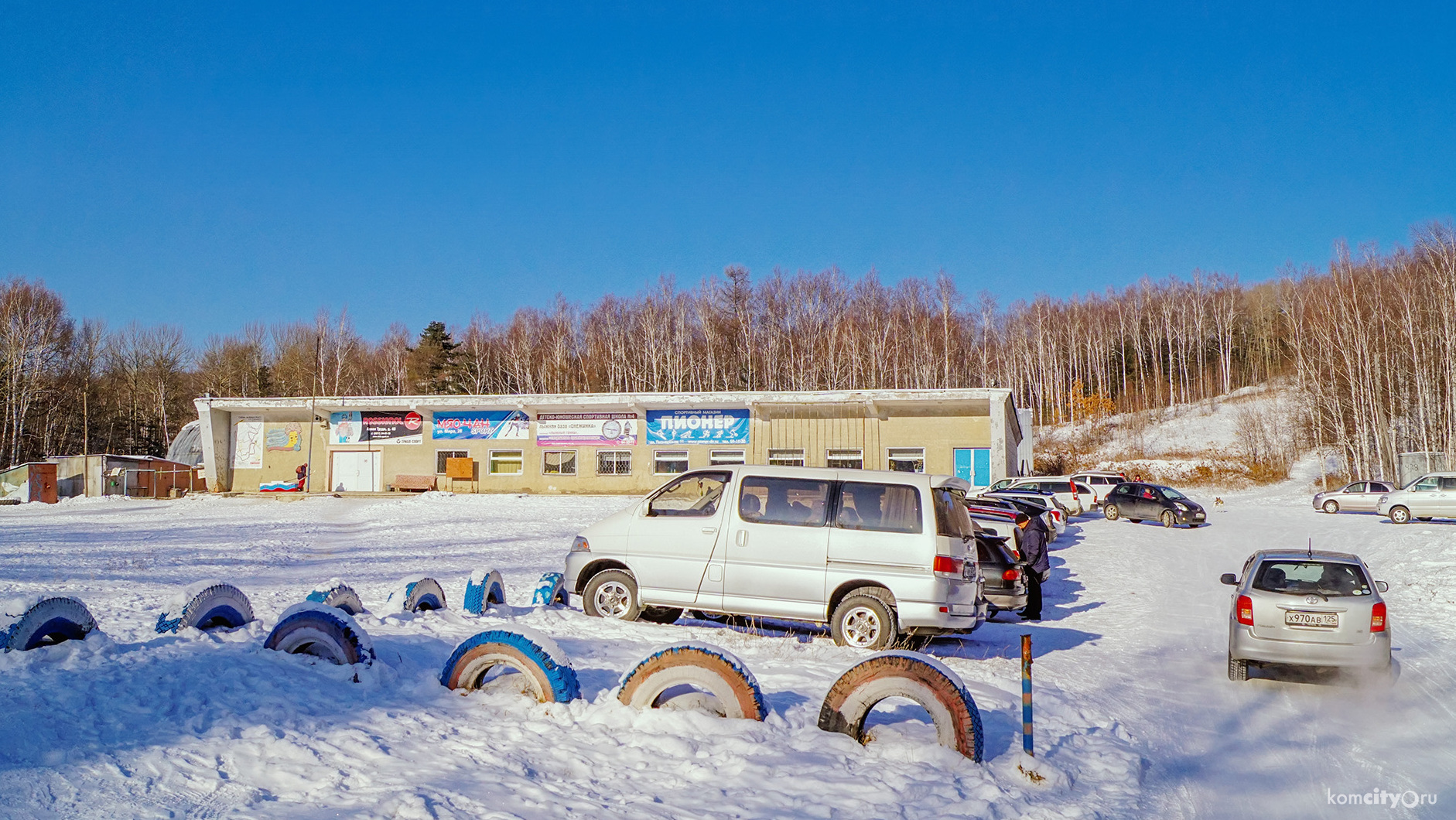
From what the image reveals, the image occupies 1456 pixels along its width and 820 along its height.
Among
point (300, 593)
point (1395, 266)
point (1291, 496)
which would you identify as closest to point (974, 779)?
point (300, 593)

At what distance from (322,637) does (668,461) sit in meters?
33.9

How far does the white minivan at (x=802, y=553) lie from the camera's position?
10.2m

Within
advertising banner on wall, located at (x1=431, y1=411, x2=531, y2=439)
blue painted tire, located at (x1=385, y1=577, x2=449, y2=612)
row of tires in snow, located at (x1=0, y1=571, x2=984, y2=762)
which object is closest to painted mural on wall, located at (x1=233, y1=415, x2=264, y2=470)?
advertising banner on wall, located at (x1=431, y1=411, x2=531, y2=439)

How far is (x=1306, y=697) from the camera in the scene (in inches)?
366

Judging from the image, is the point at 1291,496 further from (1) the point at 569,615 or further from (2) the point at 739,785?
(2) the point at 739,785

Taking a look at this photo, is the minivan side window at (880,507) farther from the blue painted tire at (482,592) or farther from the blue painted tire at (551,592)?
the blue painted tire at (482,592)

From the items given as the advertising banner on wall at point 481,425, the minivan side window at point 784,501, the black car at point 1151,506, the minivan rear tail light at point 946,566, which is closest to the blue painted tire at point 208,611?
the minivan side window at point 784,501

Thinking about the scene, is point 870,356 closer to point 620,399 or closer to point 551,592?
point 620,399

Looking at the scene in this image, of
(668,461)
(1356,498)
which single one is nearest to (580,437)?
(668,461)

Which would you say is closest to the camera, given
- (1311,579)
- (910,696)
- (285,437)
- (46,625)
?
(910,696)

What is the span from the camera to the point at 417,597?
10.9m

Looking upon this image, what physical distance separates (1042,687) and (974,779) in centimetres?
359

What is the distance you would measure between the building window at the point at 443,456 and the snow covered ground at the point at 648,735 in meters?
29.8

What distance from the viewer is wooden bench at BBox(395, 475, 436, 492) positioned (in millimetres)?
42031
